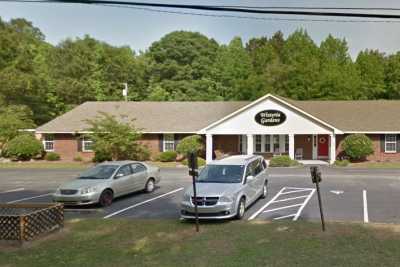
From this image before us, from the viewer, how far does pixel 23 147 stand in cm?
3631

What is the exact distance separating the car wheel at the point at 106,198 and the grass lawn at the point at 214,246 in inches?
128

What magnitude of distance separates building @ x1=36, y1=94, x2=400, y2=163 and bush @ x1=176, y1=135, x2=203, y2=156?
2.03 ft

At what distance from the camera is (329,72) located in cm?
5175

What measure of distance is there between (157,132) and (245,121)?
23.6 feet

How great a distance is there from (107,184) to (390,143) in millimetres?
25762

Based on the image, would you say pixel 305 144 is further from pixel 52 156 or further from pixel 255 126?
pixel 52 156

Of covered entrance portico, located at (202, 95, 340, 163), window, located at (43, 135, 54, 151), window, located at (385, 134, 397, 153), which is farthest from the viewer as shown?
window, located at (43, 135, 54, 151)

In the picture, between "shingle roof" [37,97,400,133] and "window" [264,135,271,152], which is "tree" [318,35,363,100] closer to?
"shingle roof" [37,97,400,133]

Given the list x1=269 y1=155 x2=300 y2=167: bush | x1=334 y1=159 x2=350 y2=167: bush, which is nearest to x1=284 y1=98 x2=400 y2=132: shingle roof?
x1=334 y1=159 x2=350 y2=167: bush

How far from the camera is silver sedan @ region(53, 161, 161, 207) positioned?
16156mm

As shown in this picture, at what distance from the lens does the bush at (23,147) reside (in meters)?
36.3

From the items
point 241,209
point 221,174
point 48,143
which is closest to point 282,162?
point 221,174

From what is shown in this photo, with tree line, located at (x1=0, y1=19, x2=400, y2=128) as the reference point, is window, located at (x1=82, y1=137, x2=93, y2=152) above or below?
below

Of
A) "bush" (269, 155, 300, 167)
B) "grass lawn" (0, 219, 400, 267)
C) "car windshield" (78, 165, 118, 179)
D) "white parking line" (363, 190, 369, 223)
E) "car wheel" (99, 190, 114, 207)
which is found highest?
"car windshield" (78, 165, 118, 179)
